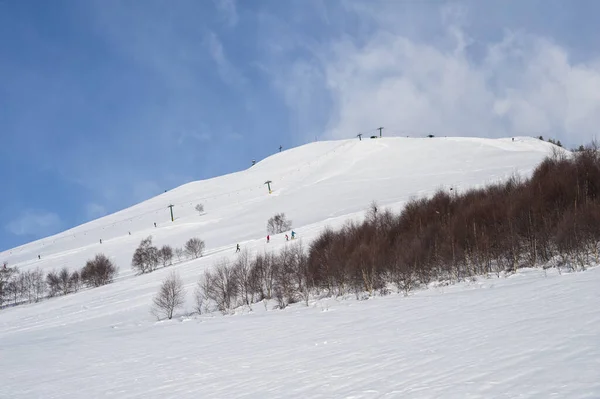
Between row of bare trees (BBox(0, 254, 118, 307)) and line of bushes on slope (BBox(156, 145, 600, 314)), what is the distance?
1166 inches

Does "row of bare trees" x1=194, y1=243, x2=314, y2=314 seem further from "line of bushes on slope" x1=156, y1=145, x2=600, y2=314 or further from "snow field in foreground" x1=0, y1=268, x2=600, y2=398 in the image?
"snow field in foreground" x1=0, y1=268, x2=600, y2=398

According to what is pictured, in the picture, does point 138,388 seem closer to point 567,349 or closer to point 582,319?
point 567,349

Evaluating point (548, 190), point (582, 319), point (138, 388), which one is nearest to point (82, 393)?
point (138, 388)

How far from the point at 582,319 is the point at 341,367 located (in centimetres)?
534

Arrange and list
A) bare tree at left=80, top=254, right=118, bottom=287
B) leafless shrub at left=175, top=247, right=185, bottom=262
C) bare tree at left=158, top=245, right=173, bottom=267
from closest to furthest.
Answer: bare tree at left=80, top=254, right=118, bottom=287 → bare tree at left=158, top=245, right=173, bottom=267 → leafless shrub at left=175, top=247, right=185, bottom=262

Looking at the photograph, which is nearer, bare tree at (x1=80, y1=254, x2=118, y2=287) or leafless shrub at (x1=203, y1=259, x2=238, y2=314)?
leafless shrub at (x1=203, y1=259, x2=238, y2=314)

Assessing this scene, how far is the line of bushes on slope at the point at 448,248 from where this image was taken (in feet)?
76.1

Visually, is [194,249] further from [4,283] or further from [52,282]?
[4,283]

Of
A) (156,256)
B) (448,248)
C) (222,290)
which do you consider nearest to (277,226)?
(156,256)

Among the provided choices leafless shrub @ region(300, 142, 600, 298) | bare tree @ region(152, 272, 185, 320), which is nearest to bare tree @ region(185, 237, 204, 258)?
bare tree @ region(152, 272, 185, 320)

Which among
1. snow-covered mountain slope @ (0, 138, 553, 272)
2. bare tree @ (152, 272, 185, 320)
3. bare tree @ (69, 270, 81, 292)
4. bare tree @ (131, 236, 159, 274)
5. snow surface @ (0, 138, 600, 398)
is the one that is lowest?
snow surface @ (0, 138, 600, 398)

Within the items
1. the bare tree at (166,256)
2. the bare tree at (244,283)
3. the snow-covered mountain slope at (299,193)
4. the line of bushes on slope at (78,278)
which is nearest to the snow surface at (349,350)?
the bare tree at (244,283)

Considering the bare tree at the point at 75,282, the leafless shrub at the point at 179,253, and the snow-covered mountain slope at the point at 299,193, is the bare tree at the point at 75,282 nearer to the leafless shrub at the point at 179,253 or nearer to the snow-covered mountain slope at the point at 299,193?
the snow-covered mountain slope at the point at 299,193

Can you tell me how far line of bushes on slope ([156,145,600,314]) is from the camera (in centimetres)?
2319
